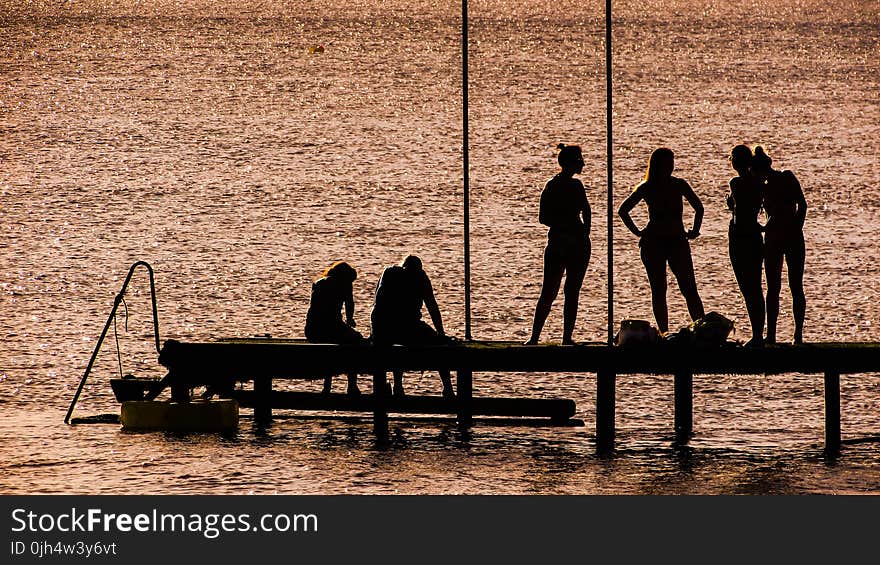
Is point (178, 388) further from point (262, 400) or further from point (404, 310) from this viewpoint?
point (404, 310)

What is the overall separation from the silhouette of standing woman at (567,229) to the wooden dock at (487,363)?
0.45m

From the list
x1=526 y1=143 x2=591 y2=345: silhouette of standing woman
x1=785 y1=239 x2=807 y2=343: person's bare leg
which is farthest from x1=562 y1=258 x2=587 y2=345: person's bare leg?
x1=785 y1=239 x2=807 y2=343: person's bare leg

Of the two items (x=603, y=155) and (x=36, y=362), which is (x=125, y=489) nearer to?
(x=36, y=362)

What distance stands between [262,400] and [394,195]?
1556 centimetres

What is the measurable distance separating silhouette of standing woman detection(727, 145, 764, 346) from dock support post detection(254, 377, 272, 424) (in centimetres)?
387

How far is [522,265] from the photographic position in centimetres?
2655

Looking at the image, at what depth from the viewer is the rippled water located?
45.7 feet

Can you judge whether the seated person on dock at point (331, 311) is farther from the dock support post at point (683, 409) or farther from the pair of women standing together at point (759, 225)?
the pair of women standing together at point (759, 225)

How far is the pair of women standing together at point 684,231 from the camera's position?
1402cm

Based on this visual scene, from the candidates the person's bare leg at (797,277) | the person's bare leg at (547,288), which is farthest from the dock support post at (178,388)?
the person's bare leg at (797,277)

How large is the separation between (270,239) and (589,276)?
5136 millimetres

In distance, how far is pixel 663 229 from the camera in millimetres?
14430

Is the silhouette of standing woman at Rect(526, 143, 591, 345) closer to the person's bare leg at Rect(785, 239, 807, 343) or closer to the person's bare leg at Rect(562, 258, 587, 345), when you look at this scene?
the person's bare leg at Rect(562, 258, 587, 345)

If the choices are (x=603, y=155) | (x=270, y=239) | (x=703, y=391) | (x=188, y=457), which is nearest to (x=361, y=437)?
(x=188, y=457)
